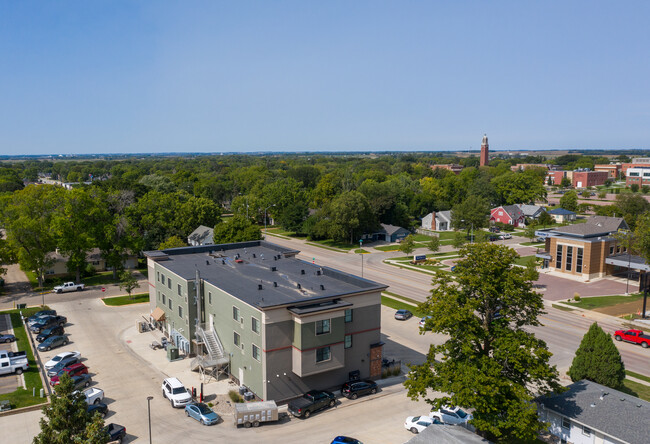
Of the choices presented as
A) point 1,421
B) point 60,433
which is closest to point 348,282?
point 60,433

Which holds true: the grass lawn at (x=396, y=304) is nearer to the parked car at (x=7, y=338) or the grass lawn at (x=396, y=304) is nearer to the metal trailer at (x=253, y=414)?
the metal trailer at (x=253, y=414)

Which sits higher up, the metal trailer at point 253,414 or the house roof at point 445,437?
the house roof at point 445,437

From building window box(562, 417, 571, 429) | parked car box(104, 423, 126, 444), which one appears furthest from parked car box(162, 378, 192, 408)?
building window box(562, 417, 571, 429)

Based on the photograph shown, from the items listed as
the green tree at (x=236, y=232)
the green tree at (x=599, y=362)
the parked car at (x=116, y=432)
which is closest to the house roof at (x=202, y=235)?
the green tree at (x=236, y=232)

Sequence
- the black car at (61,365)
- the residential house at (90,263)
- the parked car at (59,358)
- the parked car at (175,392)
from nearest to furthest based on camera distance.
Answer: the parked car at (175,392) < the black car at (61,365) < the parked car at (59,358) < the residential house at (90,263)

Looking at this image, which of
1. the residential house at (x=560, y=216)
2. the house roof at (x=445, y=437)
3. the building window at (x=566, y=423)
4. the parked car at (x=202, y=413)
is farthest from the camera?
the residential house at (x=560, y=216)

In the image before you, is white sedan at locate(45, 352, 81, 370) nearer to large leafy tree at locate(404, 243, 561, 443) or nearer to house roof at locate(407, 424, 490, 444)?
large leafy tree at locate(404, 243, 561, 443)

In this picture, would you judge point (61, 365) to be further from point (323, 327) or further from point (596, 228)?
point (596, 228)

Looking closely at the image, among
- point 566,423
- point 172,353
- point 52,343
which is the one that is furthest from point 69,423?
point 566,423
